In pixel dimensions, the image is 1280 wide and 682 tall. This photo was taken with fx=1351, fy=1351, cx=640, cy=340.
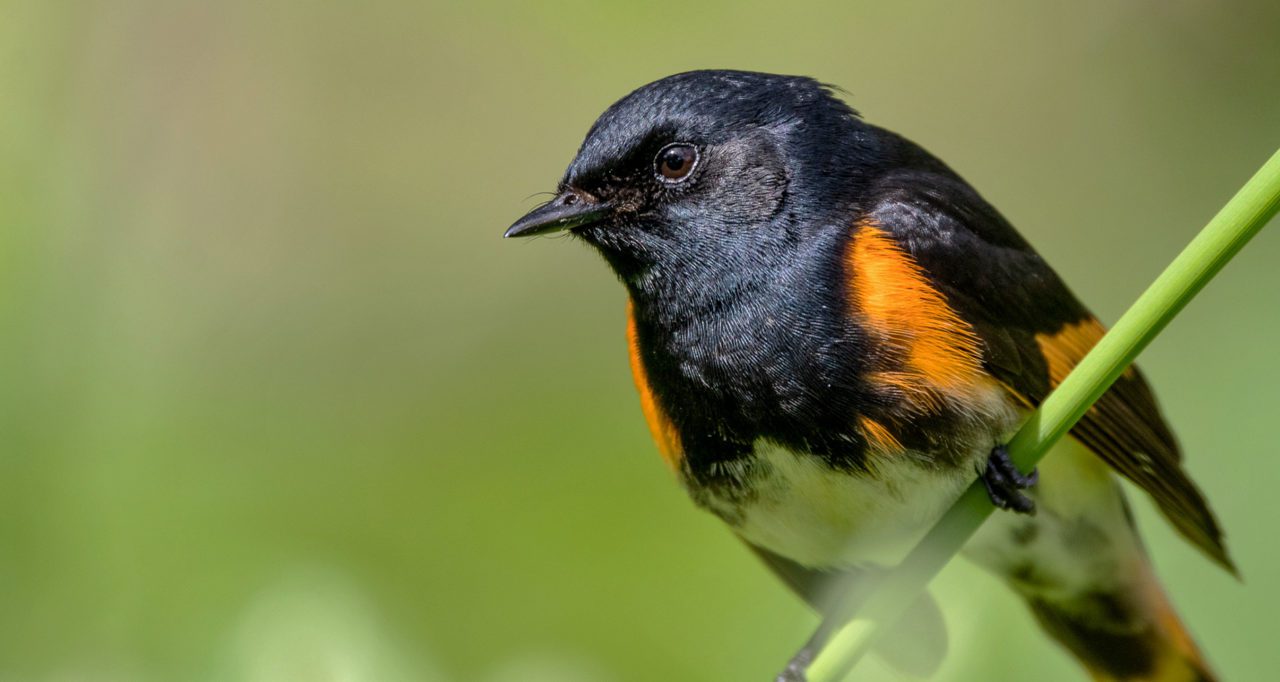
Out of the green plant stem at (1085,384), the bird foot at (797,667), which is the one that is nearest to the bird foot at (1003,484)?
the green plant stem at (1085,384)

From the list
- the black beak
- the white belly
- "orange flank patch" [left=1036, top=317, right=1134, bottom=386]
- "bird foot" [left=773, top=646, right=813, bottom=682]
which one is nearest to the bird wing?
"orange flank patch" [left=1036, top=317, right=1134, bottom=386]

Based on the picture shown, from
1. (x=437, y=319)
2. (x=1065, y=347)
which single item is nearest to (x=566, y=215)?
(x=1065, y=347)

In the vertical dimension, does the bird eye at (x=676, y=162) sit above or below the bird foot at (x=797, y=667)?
above

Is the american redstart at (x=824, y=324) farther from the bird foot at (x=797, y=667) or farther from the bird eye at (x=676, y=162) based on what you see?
the bird foot at (x=797, y=667)

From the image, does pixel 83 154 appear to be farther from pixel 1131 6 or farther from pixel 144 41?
pixel 1131 6

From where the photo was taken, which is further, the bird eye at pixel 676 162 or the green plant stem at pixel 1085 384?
the bird eye at pixel 676 162

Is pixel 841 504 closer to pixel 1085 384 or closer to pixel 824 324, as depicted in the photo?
pixel 824 324

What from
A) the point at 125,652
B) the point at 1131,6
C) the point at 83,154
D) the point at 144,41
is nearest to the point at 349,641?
the point at 125,652
